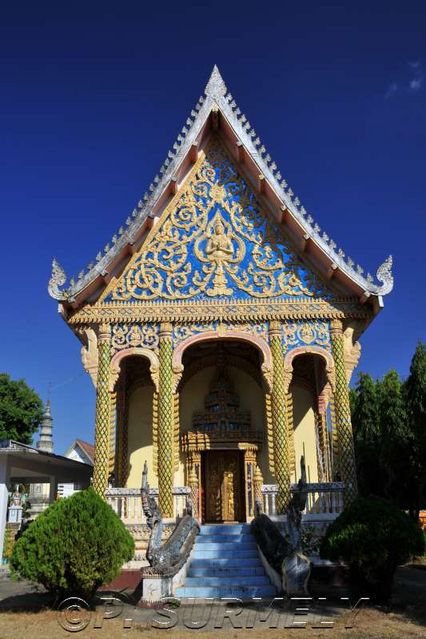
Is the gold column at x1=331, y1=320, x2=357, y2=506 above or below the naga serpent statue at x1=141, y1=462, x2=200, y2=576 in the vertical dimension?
above

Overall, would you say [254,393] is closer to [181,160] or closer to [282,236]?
[282,236]

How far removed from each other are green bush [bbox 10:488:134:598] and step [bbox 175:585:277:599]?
1.54m

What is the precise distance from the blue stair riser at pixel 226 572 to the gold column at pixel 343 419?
2.80 metres

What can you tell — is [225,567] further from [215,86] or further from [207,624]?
[215,86]

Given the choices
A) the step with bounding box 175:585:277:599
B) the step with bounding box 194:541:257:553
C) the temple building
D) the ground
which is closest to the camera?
the ground

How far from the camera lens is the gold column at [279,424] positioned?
39.1 ft

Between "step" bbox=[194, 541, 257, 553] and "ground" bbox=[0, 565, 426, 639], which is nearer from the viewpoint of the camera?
"ground" bbox=[0, 565, 426, 639]

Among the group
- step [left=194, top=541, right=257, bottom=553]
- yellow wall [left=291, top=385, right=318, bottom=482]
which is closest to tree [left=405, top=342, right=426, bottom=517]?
yellow wall [left=291, top=385, right=318, bottom=482]

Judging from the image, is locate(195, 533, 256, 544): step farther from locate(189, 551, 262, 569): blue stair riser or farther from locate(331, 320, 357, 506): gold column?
locate(331, 320, 357, 506): gold column

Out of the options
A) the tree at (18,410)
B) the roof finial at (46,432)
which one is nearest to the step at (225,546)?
the tree at (18,410)

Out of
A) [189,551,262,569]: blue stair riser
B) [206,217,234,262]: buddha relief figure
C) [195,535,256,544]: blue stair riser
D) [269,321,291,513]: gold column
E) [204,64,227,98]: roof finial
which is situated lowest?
[189,551,262,569]: blue stair riser

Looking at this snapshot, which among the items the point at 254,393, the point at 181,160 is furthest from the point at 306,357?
the point at 181,160

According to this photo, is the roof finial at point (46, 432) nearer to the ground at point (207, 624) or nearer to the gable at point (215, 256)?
the gable at point (215, 256)
